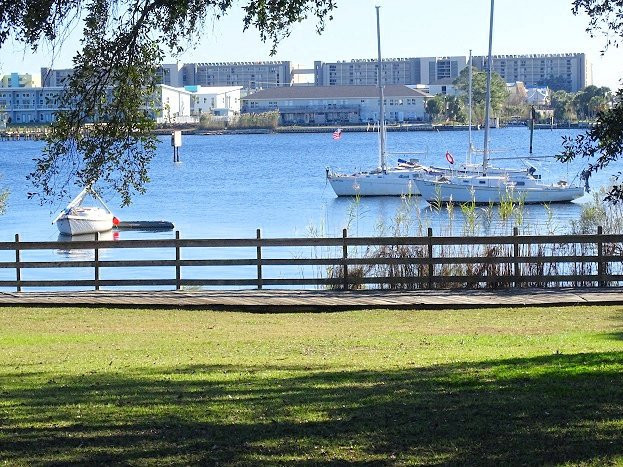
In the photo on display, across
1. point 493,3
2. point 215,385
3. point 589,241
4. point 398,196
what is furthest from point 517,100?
point 215,385

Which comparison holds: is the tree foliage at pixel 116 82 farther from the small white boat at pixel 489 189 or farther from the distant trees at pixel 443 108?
the distant trees at pixel 443 108

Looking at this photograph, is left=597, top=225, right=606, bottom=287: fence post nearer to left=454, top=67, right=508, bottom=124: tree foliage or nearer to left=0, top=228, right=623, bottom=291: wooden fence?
left=0, top=228, right=623, bottom=291: wooden fence

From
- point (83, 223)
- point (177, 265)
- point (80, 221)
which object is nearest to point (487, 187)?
point (83, 223)

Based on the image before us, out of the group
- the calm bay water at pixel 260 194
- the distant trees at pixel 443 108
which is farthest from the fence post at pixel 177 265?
the distant trees at pixel 443 108

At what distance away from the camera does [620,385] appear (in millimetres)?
10062

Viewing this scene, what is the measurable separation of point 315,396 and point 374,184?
198 feet

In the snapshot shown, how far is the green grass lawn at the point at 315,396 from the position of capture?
313 inches

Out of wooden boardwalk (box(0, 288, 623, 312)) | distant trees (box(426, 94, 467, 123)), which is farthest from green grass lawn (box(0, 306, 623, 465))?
distant trees (box(426, 94, 467, 123))

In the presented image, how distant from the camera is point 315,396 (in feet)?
32.9

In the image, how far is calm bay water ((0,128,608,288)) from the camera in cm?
5312

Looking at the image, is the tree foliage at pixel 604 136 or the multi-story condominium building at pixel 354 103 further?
the multi-story condominium building at pixel 354 103

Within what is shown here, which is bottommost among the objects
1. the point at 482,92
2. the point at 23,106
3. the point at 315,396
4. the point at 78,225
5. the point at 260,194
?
the point at 78,225

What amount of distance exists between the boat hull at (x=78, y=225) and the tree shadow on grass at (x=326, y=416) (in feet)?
134

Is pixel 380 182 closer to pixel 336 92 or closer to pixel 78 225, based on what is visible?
pixel 78 225
